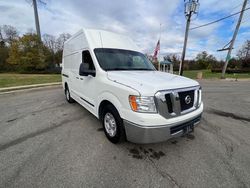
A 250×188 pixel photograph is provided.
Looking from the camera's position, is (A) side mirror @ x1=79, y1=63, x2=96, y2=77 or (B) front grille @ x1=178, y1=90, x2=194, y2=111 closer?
(B) front grille @ x1=178, y1=90, x2=194, y2=111

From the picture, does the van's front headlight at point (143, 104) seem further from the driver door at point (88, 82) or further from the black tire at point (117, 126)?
the driver door at point (88, 82)

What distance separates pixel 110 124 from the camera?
303cm

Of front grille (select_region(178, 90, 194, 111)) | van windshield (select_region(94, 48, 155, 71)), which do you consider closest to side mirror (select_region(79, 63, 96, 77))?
van windshield (select_region(94, 48, 155, 71))

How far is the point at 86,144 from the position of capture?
2975mm

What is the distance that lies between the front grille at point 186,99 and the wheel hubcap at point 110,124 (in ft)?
4.51

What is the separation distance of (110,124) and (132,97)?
104 centimetres

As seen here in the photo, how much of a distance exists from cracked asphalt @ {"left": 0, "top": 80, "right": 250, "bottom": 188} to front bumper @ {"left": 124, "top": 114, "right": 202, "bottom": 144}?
1.49 ft

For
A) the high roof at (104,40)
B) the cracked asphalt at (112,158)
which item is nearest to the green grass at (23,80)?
the cracked asphalt at (112,158)

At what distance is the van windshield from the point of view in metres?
3.35

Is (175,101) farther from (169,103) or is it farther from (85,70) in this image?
(85,70)

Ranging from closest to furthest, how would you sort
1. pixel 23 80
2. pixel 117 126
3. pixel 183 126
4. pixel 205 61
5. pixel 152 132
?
pixel 152 132 < pixel 183 126 < pixel 117 126 < pixel 23 80 < pixel 205 61

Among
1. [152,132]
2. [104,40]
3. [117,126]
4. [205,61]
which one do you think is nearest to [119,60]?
[104,40]

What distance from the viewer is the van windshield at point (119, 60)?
335 centimetres

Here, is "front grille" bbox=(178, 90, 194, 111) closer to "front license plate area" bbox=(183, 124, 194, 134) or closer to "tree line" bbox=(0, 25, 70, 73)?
"front license plate area" bbox=(183, 124, 194, 134)
